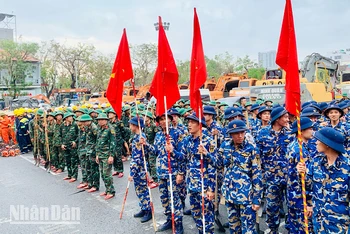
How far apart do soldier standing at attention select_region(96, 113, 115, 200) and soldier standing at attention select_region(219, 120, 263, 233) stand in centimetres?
341

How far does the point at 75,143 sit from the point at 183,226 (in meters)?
4.32

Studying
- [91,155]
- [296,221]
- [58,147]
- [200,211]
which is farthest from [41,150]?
[296,221]

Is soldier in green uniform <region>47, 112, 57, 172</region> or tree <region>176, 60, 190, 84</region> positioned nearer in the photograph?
soldier in green uniform <region>47, 112, 57, 172</region>

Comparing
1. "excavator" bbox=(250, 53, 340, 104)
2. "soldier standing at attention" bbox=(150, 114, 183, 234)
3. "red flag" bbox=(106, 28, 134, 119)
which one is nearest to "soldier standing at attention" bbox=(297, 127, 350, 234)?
"soldier standing at attention" bbox=(150, 114, 183, 234)

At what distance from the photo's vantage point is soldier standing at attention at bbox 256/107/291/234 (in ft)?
14.6

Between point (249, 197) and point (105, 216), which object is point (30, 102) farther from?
point (249, 197)

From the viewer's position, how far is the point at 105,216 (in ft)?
19.6

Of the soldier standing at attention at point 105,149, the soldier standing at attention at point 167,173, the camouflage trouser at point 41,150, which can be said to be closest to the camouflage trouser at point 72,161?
the soldier standing at attention at point 105,149

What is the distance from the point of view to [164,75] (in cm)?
477

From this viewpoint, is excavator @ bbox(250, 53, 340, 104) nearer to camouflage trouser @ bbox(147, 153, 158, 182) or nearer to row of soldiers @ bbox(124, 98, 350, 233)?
camouflage trouser @ bbox(147, 153, 158, 182)

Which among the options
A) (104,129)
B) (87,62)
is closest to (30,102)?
(87,62)

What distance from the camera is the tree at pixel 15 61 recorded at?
34750 mm

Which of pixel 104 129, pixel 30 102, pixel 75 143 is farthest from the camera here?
pixel 30 102

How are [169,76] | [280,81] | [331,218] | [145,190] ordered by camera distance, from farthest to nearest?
[280,81], [145,190], [169,76], [331,218]
